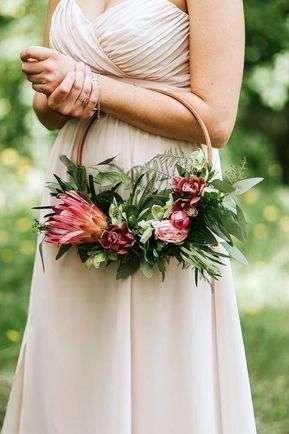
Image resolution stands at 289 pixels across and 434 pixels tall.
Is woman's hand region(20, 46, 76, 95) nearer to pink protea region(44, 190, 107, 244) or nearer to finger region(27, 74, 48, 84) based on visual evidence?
finger region(27, 74, 48, 84)

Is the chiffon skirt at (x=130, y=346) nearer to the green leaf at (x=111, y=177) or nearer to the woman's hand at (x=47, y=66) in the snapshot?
the green leaf at (x=111, y=177)

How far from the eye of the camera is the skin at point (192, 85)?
283 centimetres

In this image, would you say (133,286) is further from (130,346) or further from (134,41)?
(134,41)

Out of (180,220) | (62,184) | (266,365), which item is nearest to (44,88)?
(62,184)

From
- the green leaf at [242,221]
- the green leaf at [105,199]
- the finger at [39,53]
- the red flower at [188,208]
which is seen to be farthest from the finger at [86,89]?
the green leaf at [242,221]

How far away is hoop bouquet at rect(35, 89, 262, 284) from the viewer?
276 cm

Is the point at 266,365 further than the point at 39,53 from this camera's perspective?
Yes

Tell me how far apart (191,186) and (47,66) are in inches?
18.6

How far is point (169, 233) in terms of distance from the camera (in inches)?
108

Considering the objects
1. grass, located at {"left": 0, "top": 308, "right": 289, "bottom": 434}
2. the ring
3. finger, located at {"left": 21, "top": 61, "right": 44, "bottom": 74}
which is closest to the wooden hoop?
the ring

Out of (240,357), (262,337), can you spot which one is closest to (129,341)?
(240,357)

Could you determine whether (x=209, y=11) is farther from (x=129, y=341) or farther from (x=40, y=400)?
(x=40, y=400)

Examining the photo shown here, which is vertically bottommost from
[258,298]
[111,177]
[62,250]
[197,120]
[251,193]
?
[62,250]

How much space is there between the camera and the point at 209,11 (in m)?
2.83
